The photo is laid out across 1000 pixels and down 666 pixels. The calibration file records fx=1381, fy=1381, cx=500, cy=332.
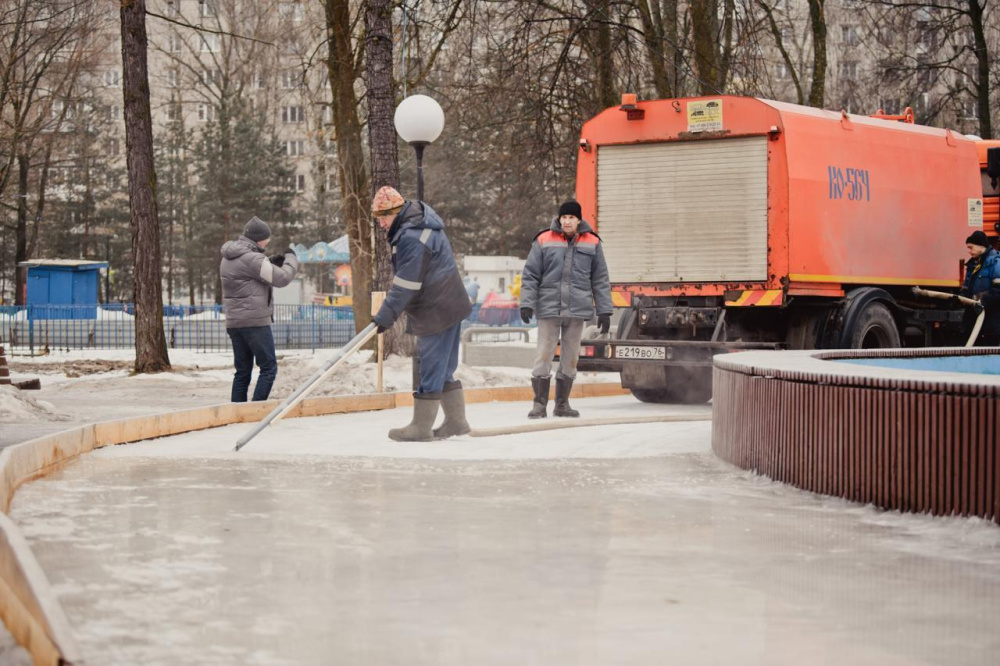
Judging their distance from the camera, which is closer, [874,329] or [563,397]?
[563,397]

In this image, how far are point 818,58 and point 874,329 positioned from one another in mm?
13280

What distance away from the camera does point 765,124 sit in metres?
13.9

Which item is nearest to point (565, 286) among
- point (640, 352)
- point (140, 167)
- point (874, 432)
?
point (640, 352)

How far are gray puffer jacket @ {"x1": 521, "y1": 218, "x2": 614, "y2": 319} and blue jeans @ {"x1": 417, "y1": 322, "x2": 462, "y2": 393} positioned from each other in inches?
74.5

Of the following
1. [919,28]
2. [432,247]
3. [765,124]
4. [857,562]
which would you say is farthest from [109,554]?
[919,28]

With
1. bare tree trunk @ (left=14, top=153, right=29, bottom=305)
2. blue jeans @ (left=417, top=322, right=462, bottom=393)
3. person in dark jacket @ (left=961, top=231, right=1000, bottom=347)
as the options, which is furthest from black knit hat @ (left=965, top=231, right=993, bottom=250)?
bare tree trunk @ (left=14, top=153, right=29, bottom=305)

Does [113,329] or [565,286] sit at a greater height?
[565,286]

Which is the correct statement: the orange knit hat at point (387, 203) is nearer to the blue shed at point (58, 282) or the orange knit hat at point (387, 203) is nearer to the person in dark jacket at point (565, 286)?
the person in dark jacket at point (565, 286)

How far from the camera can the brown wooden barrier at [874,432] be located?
6.45m

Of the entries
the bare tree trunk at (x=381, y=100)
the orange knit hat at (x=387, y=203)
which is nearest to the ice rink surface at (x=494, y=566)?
Answer: the orange knit hat at (x=387, y=203)

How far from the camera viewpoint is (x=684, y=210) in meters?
14.7

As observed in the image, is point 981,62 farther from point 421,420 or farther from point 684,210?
point 421,420

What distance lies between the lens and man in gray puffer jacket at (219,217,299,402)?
1278 centimetres

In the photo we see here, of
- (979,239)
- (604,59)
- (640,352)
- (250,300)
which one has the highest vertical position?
(604,59)
